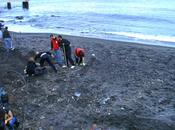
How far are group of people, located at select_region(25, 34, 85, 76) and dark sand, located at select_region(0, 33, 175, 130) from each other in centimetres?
47

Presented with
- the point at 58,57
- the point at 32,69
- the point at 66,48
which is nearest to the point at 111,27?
the point at 58,57

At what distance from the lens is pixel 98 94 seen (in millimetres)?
20172

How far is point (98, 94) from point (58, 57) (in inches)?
212

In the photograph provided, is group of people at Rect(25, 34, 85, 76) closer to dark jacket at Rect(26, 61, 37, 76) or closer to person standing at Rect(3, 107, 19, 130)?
dark jacket at Rect(26, 61, 37, 76)

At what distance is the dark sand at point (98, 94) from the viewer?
1721 cm

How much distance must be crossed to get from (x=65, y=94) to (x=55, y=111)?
1990 millimetres

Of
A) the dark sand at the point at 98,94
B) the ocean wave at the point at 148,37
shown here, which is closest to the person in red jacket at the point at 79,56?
the dark sand at the point at 98,94

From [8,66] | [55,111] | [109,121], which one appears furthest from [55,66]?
[109,121]

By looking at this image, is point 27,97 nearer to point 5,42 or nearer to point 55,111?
point 55,111

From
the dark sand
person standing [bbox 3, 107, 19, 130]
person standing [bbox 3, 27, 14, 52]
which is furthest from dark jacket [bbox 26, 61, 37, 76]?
person standing [bbox 3, 107, 19, 130]

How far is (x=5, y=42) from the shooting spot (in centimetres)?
2808

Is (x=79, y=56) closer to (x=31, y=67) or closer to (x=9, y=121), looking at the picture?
(x=31, y=67)

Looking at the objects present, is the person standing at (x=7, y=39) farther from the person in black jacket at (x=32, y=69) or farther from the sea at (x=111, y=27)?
the sea at (x=111, y=27)

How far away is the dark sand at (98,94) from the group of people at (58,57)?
47 cm
